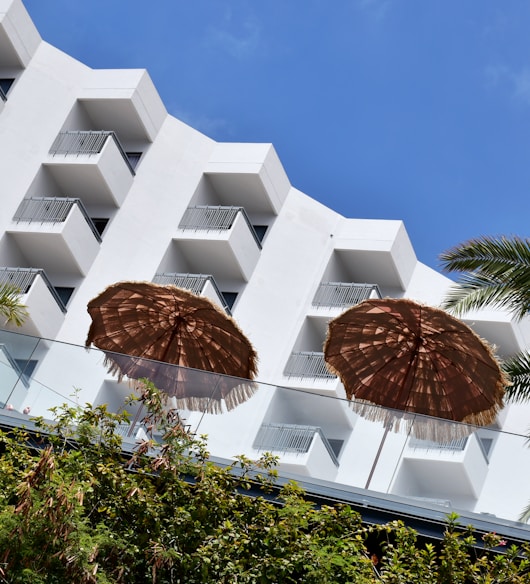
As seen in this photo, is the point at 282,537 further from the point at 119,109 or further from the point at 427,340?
the point at 119,109

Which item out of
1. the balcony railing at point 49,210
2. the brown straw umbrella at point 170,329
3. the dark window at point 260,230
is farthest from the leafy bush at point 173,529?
the dark window at point 260,230

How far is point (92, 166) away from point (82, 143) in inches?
52.0

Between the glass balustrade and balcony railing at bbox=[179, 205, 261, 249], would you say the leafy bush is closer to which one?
the glass balustrade

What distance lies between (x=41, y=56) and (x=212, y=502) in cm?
2555

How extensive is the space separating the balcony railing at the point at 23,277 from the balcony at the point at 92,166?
151 inches

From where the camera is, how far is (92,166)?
114 feet

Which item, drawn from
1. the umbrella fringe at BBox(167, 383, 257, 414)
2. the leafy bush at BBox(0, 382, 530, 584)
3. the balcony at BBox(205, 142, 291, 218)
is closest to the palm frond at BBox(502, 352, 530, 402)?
the umbrella fringe at BBox(167, 383, 257, 414)

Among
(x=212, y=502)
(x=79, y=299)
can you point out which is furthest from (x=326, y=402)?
(x=79, y=299)

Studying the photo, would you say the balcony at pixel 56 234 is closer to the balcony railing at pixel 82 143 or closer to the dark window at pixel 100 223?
the dark window at pixel 100 223

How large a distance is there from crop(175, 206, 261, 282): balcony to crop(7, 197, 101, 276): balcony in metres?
3.06

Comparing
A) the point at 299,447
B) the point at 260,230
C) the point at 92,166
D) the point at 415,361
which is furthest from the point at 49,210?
the point at 299,447

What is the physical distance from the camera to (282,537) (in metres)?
12.9

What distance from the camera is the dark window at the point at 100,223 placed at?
35.4 m

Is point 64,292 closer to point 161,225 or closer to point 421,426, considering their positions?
point 161,225
